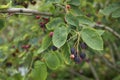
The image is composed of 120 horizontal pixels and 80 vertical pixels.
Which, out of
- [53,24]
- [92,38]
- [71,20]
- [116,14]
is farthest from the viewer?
[116,14]

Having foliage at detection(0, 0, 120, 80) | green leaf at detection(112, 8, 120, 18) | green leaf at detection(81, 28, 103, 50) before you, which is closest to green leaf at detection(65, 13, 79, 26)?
foliage at detection(0, 0, 120, 80)

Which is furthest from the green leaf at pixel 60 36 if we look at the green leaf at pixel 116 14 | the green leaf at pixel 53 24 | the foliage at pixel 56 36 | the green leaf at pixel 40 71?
the green leaf at pixel 116 14

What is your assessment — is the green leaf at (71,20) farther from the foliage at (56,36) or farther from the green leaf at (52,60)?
the green leaf at (52,60)

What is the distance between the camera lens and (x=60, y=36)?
1653mm

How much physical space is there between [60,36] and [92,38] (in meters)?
0.17

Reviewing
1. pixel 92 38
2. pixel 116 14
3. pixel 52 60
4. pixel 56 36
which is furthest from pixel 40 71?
pixel 116 14

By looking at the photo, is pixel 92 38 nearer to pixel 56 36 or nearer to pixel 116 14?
pixel 56 36

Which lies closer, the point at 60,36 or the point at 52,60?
the point at 60,36

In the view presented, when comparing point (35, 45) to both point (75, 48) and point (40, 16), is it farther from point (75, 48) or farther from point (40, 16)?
point (75, 48)

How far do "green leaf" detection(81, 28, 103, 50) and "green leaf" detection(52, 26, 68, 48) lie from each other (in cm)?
10

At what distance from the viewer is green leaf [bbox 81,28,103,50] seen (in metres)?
1.60

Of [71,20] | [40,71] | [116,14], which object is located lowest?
[40,71]

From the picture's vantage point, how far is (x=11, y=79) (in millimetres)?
2100

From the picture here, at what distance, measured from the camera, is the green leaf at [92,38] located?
160 centimetres
